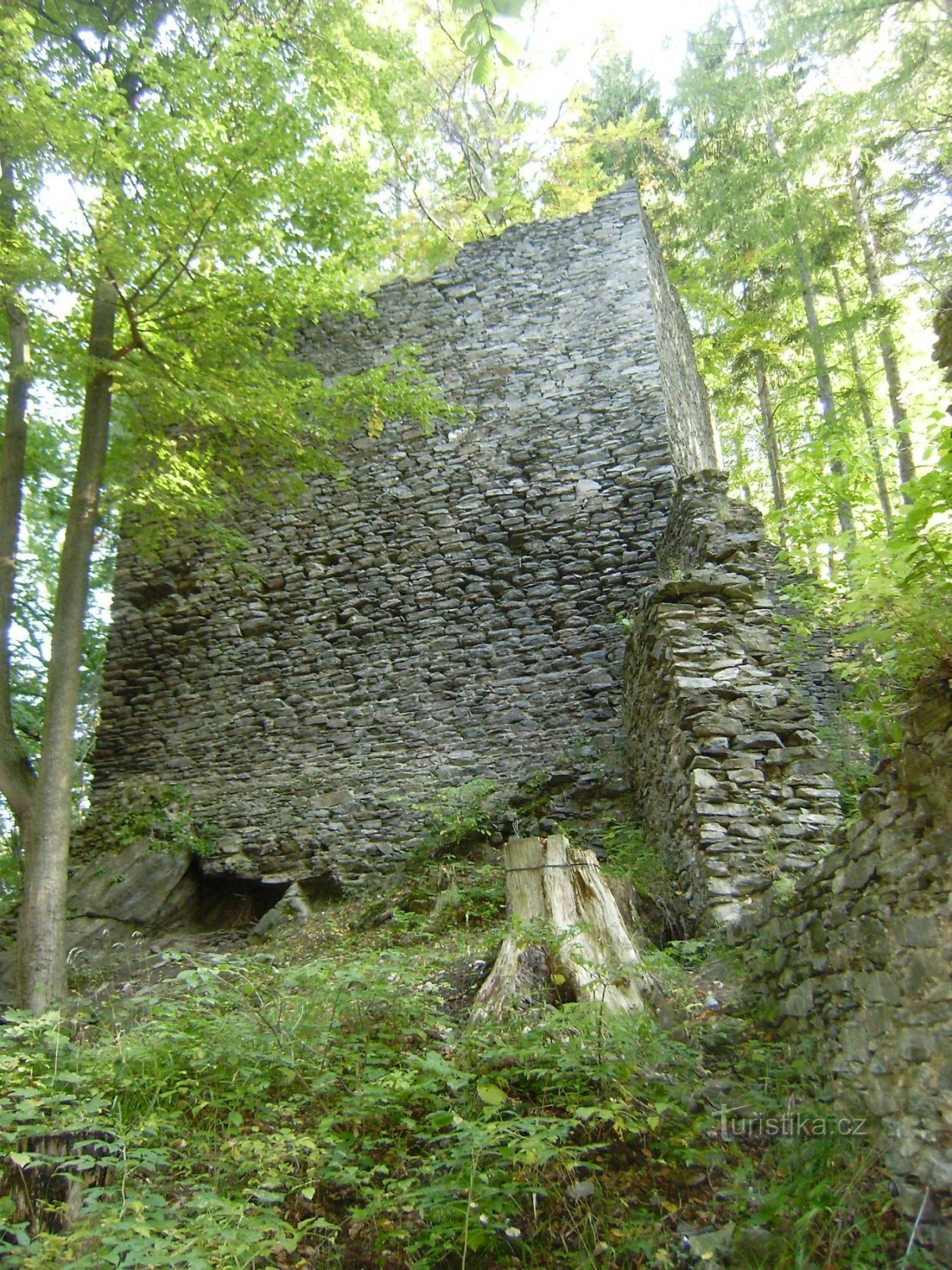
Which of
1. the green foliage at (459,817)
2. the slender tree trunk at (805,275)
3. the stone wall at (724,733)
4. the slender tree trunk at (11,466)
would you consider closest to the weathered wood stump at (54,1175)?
the stone wall at (724,733)

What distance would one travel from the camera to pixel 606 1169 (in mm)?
2834

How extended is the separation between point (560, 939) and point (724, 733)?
1.94 m

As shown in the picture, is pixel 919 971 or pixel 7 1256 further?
pixel 919 971

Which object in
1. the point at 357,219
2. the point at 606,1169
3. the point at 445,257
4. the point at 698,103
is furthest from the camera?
the point at 445,257

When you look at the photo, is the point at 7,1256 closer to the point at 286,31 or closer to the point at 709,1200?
the point at 709,1200

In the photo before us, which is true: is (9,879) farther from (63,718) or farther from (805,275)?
(805,275)

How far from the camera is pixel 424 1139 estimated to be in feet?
10.0

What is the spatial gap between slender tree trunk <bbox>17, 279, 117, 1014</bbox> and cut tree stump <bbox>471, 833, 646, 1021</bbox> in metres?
→ 2.84

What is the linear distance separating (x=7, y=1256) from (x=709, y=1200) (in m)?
1.99

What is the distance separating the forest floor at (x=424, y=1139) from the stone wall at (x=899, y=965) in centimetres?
13

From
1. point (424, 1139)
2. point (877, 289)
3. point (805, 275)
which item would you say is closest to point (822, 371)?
point (877, 289)

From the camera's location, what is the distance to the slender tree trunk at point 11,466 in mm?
6418

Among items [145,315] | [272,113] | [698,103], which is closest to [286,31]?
[272,113]

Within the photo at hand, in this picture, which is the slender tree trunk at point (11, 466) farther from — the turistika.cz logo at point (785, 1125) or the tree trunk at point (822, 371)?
the tree trunk at point (822, 371)
